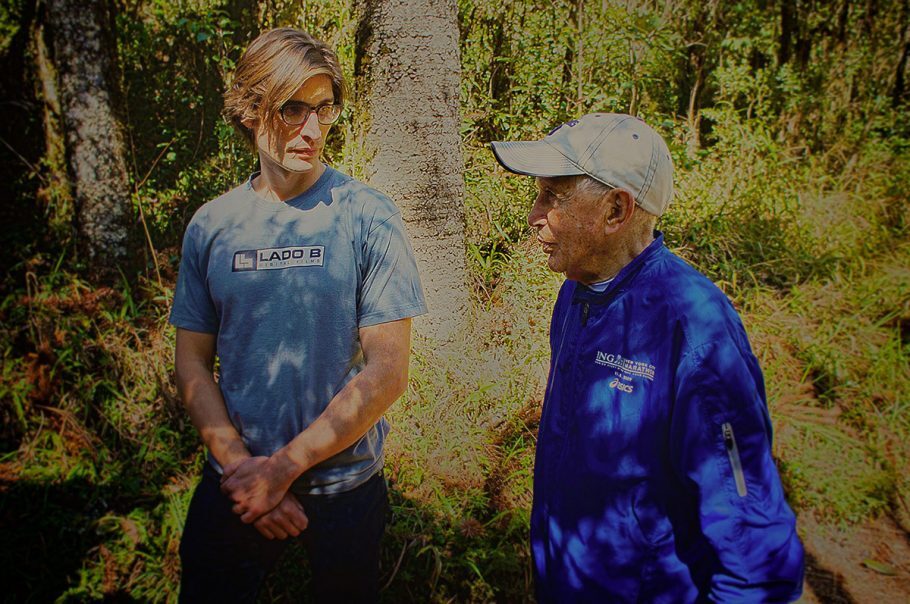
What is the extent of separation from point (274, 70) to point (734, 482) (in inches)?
68.1

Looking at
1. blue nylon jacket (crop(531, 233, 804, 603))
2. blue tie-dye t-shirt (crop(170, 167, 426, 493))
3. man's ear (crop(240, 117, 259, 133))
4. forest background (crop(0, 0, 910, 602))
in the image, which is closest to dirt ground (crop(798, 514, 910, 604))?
forest background (crop(0, 0, 910, 602))

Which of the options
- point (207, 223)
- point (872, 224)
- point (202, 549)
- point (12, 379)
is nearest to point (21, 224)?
point (12, 379)

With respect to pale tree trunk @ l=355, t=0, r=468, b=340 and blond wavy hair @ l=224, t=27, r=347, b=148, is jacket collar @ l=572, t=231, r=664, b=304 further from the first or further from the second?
pale tree trunk @ l=355, t=0, r=468, b=340

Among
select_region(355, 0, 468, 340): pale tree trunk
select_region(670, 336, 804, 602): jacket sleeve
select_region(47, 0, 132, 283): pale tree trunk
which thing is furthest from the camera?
select_region(47, 0, 132, 283): pale tree trunk

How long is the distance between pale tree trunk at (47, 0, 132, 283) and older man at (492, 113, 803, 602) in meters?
3.60

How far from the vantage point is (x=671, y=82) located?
269 inches

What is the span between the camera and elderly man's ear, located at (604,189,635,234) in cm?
137

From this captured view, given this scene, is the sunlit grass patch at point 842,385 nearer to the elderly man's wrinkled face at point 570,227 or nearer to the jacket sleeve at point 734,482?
the jacket sleeve at point 734,482

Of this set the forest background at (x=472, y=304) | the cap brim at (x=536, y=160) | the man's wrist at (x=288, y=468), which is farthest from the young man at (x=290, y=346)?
the forest background at (x=472, y=304)

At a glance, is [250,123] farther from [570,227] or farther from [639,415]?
[639,415]

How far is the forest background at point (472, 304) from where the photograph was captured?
2834 mm

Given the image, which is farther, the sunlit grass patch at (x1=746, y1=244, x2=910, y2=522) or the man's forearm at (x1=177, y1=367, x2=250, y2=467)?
the sunlit grass patch at (x1=746, y1=244, x2=910, y2=522)

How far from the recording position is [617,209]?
139 cm

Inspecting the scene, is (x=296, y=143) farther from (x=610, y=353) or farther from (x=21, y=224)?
(x=21, y=224)
